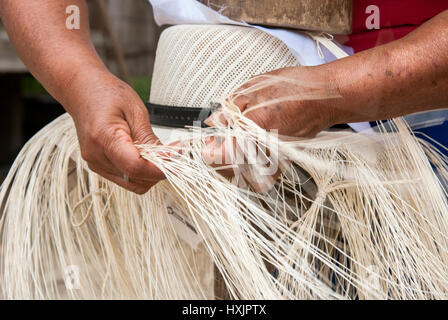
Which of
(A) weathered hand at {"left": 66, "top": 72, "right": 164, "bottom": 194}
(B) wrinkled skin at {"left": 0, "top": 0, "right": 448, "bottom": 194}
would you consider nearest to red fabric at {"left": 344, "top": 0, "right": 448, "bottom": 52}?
(B) wrinkled skin at {"left": 0, "top": 0, "right": 448, "bottom": 194}

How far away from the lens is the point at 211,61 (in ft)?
2.10

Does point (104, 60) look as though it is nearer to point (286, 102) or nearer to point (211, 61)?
point (211, 61)

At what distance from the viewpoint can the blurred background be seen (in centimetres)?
186

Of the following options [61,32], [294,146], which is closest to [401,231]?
[294,146]

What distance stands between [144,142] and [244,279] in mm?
195

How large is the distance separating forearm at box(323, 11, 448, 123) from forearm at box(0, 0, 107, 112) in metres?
0.33

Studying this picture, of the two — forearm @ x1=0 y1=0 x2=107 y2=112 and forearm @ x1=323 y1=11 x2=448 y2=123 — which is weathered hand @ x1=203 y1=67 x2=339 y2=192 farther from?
forearm @ x1=0 y1=0 x2=107 y2=112

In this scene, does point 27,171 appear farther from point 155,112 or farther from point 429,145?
point 429,145

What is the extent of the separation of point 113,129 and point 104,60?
1.39 meters

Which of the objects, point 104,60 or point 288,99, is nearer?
point 288,99

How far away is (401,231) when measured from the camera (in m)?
0.63

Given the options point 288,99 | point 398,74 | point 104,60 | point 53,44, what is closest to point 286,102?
point 288,99

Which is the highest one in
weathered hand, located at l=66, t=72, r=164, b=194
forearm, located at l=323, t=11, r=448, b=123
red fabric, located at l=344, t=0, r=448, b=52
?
red fabric, located at l=344, t=0, r=448, b=52

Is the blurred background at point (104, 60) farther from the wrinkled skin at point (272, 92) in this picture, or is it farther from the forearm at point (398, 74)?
the forearm at point (398, 74)
